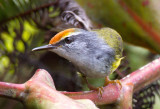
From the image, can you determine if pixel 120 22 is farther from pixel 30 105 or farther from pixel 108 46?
pixel 30 105

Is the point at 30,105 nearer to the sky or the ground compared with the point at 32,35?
nearer to the sky

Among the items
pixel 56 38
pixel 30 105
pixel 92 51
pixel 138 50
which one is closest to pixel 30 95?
pixel 30 105

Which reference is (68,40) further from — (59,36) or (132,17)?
(132,17)

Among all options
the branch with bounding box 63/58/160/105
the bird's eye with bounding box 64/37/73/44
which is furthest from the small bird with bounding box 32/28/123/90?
the branch with bounding box 63/58/160/105

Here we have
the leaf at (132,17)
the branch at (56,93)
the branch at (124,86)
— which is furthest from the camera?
the leaf at (132,17)

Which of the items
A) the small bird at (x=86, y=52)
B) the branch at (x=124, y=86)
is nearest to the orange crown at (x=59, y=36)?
the small bird at (x=86, y=52)

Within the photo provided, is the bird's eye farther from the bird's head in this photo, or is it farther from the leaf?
the leaf

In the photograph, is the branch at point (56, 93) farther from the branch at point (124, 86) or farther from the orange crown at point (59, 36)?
the orange crown at point (59, 36)

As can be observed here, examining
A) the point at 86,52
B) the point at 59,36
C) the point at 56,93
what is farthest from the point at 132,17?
the point at 56,93
